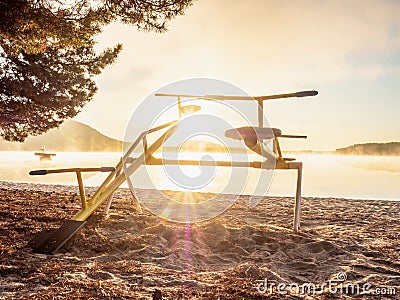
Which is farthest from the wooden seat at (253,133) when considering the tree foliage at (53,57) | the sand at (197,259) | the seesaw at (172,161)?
the tree foliage at (53,57)

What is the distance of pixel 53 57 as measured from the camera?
9508mm

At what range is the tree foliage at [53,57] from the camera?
6.14m

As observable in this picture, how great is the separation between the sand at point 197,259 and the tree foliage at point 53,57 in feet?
10.4

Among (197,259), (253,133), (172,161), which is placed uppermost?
(253,133)

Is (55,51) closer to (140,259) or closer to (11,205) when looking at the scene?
(11,205)

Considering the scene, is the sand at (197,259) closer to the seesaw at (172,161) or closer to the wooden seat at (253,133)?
the seesaw at (172,161)

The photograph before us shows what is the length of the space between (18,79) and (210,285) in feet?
29.9

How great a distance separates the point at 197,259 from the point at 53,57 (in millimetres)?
8201

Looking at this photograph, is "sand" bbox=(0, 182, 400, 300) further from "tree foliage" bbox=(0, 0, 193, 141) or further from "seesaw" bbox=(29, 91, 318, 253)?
"tree foliage" bbox=(0, 0, 193, 141)

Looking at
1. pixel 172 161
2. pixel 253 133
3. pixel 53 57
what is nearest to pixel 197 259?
pixel 172 161

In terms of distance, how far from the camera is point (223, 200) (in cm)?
786

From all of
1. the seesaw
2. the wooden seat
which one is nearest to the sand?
the seesaw

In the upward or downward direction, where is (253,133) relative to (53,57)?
downward

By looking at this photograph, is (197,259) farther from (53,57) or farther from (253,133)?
(53,57)
